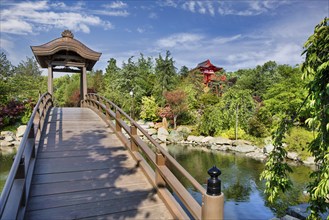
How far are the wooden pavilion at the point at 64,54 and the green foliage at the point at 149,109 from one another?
10.0 meters

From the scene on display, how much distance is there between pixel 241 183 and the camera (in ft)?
27.1

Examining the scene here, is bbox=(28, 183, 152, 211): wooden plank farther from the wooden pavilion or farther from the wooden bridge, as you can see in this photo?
the wooden pavilion

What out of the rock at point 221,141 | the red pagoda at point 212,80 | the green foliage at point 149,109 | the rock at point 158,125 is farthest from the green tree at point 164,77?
the rock at point 221,141

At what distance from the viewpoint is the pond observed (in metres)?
6.32

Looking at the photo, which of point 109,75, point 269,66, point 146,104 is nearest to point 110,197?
point 146,104

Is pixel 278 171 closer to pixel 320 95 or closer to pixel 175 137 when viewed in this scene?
pixel 320 95

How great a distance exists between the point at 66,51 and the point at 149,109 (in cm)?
1097

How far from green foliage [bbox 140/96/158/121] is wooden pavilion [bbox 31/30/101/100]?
10.0 m

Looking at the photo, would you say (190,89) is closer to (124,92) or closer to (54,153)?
(124,92)

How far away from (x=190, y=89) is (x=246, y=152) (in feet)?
27.4

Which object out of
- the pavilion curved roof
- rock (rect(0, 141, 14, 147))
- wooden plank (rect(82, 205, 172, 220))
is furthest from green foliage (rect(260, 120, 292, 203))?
rock (rect(0, 141, 14, 147))

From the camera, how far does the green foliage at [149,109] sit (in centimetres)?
1967

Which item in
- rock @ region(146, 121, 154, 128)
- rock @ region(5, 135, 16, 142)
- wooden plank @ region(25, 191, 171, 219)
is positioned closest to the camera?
wooden plank @ region(25, 191, 171, 219)

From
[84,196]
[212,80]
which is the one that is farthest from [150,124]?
[84,196]
